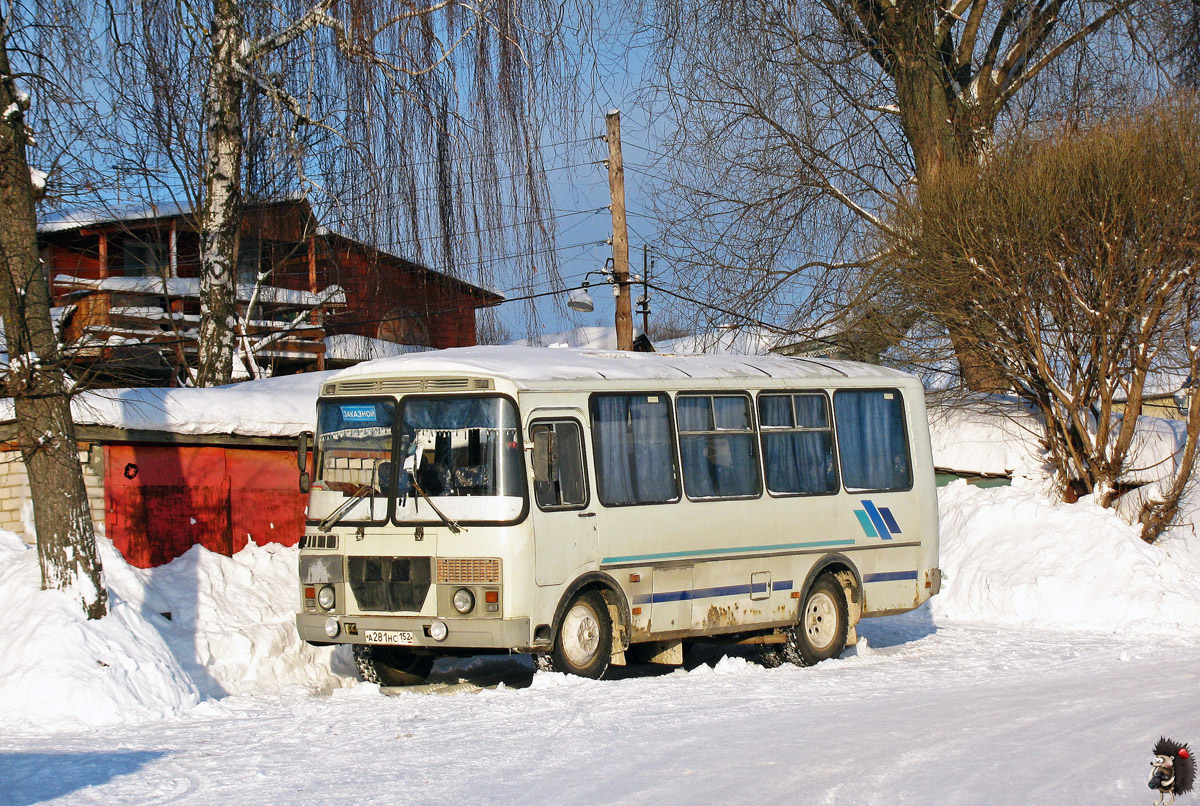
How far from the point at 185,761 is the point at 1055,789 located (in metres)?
5.03

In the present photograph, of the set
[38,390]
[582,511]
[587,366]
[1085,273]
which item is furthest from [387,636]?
[1085,273]

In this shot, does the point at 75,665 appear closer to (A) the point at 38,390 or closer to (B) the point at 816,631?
(A) the point at 38,390

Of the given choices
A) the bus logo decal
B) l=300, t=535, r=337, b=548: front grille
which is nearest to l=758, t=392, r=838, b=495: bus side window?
the bus logo decal

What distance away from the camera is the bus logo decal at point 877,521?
547 inches

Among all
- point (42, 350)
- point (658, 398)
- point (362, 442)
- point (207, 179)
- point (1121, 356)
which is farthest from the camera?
point (1121, 356)

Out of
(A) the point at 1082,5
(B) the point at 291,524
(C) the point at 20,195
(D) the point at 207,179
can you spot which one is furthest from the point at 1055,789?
(A) the point at 1082,5

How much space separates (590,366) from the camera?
11.7 meters

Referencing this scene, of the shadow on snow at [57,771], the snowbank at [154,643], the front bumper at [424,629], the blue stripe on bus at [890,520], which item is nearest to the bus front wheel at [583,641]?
the front bumper at [424,629]

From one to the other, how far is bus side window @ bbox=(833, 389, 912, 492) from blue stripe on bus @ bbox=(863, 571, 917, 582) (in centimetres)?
92

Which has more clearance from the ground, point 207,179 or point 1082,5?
point 1082,5

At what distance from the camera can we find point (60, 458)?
1042 cm

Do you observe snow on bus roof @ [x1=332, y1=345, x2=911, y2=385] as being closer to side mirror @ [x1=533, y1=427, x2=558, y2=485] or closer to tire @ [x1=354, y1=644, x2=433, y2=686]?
A: side mirror @ [x1=533, y1=427, x2=558, y2=485]

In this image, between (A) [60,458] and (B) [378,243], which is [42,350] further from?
(B) [378,243]

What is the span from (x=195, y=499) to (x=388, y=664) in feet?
13.1
